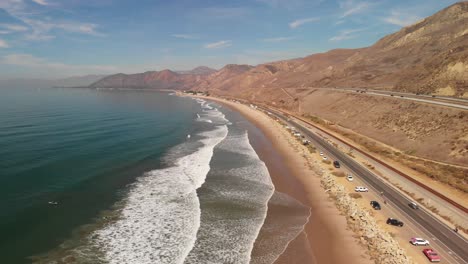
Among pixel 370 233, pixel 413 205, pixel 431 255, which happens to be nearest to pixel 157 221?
pixel 370 233

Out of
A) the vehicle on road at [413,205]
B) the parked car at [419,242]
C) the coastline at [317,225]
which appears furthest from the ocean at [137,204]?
the vehicle on road at [413,205]

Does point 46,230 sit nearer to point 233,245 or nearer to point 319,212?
point 233,245

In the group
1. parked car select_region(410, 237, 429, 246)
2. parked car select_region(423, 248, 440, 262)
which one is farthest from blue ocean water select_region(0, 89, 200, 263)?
parked car select_region(423, 248, 440, 262)

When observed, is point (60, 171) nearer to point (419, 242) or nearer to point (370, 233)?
point (370, 233)

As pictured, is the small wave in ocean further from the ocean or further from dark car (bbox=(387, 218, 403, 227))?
dark car (bbox=(387, 218, 403, 227))

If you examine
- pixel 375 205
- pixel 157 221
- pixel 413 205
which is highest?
pixel 413 205

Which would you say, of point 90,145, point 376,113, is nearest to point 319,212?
point 90,145

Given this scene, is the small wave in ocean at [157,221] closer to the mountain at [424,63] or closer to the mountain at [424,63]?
the mountain at [424,63]
